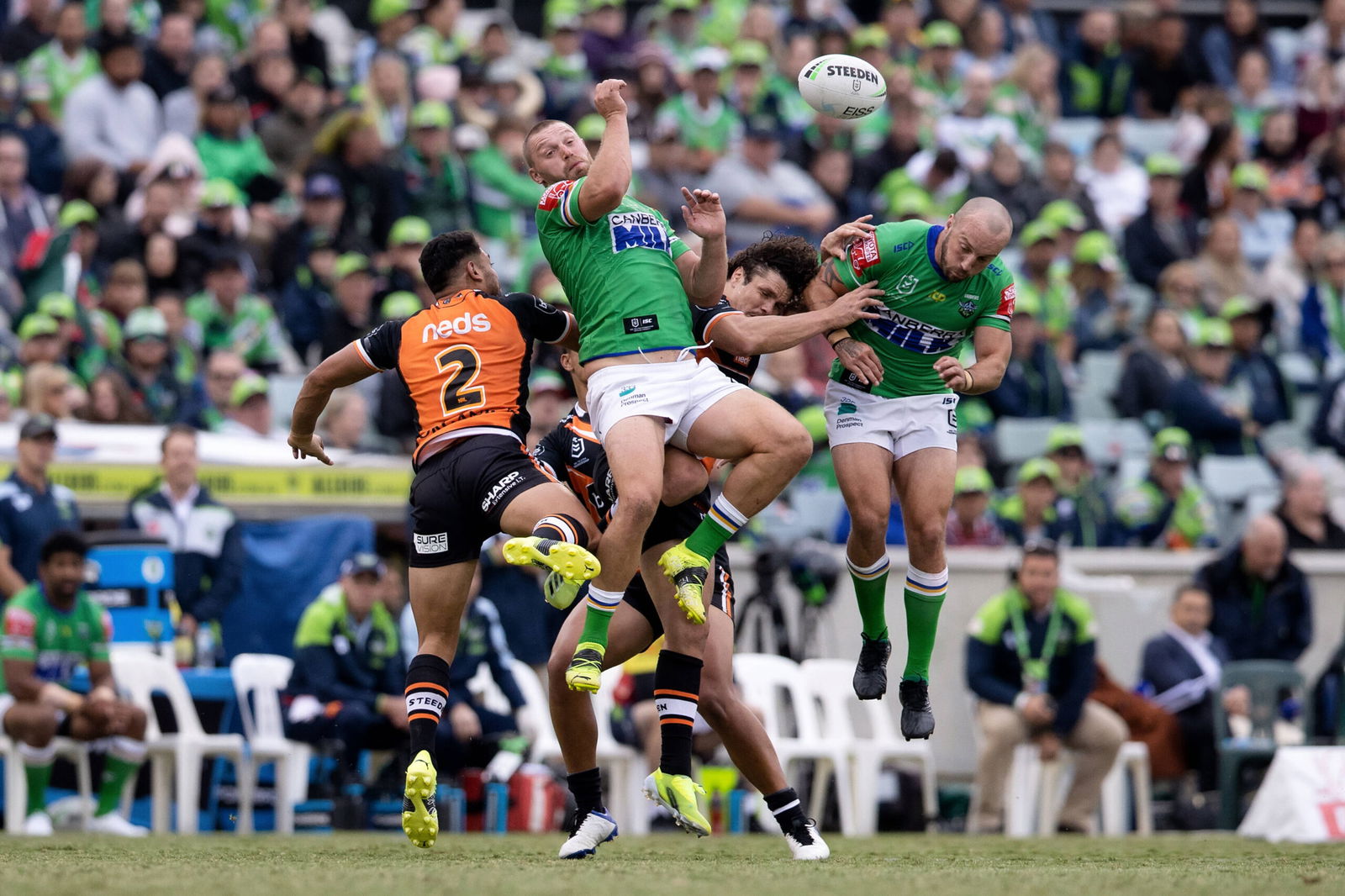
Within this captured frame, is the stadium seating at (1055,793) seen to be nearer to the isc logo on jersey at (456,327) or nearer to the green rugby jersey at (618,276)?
the green rugby jersey at (618,276)

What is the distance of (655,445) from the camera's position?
840 cm

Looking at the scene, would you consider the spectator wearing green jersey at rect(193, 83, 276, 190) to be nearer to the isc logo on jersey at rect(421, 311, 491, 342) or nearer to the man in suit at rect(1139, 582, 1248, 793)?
the man in suit at rect(1139, 582, 1248, 793)

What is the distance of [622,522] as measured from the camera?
8273 millimetres

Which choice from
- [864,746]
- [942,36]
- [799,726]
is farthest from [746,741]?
[942,36]

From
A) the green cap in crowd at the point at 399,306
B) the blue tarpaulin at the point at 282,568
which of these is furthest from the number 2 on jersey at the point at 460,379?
the green cap in crowd at the point at 399,306

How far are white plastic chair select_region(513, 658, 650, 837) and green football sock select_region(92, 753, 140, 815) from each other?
2.72 meters

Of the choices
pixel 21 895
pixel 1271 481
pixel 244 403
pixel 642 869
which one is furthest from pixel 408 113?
pixel 21 895

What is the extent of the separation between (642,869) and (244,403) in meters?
7.35

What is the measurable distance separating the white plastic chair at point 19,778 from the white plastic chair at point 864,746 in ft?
16.5

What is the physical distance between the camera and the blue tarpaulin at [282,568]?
14094mm

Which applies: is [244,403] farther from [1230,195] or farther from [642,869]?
[1230,195]

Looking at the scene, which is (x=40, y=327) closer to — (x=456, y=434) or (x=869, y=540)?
(x=456, y=434)

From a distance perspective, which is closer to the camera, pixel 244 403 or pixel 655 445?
pixel 655 445

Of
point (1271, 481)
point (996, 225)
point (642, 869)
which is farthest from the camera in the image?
point (1271, 481)
